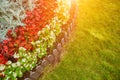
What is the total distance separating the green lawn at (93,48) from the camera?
6.85 meters

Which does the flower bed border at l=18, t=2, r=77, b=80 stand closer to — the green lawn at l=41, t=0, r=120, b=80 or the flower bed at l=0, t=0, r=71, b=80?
the flower bed at l=0, t=0, r=71, b=80

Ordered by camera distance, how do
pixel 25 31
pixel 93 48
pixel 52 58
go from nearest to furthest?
pixel 25 31 < pixel 52 58 < pixel 93 48

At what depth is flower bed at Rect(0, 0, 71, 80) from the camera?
5504 millimetres

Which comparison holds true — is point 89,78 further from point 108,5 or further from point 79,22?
point 108,5

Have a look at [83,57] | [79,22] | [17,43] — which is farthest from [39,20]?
[79,22]

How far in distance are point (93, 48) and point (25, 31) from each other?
8.19 ft

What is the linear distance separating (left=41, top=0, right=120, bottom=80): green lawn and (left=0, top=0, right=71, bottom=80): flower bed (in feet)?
2.74

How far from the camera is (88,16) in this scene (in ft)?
31.0

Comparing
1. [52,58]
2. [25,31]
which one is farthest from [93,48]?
[25,31]

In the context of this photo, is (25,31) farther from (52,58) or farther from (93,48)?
(93,48)

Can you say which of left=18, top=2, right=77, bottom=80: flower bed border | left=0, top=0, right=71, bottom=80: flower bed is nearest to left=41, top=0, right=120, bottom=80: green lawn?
left=18, top=2, right=77, bottom=80: flower bed border

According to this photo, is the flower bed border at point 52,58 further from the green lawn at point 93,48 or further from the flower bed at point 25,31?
the green lawn at point 93,48

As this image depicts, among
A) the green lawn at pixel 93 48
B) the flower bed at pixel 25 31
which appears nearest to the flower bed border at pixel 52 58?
the flower bed at pixel 25 31

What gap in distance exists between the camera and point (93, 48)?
25.6ft
